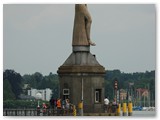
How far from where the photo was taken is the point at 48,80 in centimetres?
2986

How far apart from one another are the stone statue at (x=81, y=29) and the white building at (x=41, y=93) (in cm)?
215

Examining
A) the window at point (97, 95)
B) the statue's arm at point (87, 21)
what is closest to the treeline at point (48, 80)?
the window at point (97, 95)

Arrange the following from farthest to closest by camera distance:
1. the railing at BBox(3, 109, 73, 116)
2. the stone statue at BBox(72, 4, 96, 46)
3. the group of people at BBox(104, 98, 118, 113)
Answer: the stone statue at BBox(72, 4, 96, 46), the group of people at BBox(104, 98, 118, 113), the railing at BBox(3, 109, 73, 116)

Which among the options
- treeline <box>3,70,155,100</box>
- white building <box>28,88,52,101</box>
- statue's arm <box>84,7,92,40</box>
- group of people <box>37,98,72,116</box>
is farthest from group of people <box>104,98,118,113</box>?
statue's arm <box>84,7,92,40</box>

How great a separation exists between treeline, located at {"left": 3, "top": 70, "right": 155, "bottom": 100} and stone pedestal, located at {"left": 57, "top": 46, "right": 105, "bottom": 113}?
20.6 inches

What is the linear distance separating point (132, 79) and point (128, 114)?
1136mm

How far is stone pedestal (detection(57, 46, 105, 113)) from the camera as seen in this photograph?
1251 inches

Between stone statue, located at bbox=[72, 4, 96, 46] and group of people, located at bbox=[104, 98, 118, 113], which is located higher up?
stone statue, located at bbox=[72, 4, 96, 46]

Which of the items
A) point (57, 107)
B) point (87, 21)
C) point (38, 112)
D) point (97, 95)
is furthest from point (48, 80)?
point (97, 95)

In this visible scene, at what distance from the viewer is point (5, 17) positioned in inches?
1110

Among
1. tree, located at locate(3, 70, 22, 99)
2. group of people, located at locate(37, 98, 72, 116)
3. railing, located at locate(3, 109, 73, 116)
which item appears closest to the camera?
railing, located at locate(3, 109, 73, 116)

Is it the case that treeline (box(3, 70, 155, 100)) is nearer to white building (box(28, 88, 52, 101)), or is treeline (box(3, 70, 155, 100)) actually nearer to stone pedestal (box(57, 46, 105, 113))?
white building (box(28, 88, 52, 101))

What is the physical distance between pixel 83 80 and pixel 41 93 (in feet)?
7.52

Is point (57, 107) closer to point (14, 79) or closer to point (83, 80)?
point (14, 79)
